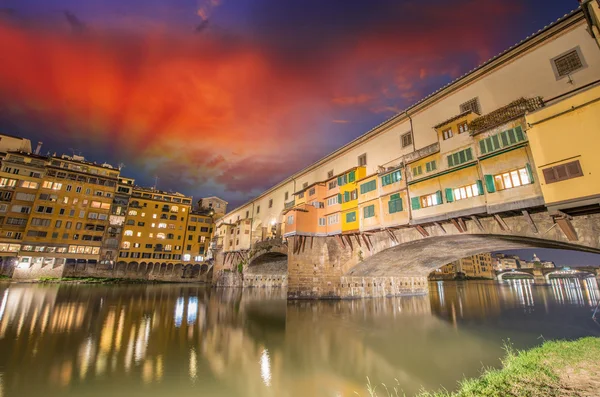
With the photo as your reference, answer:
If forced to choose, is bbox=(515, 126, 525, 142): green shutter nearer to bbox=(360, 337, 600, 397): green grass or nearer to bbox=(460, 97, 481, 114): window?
bbox=(460, 97, 481, 114): window

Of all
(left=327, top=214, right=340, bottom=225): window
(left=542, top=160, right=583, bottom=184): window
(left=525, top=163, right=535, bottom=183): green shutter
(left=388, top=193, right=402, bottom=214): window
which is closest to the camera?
(left=542, top=160, right=583, bottom=184): window

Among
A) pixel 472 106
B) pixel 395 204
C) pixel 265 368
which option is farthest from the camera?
pixel 395 204

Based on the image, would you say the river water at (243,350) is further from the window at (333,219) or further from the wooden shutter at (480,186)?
the window at (333,219)

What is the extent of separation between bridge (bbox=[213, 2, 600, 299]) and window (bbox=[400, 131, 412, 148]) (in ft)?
0.35

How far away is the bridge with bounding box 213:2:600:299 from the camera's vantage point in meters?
12.5

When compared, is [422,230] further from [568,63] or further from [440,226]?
[568,63]

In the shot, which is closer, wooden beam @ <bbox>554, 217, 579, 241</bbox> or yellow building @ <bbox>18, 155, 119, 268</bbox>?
Answer: wooden beam @ <bbox>554, 217, 579, 241</bbox>

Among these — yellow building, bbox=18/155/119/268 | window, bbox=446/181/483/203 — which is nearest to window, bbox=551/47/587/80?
window, bbox=446/181/483/203

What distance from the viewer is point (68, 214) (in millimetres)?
53781

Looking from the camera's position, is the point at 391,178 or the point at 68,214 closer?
the point at 391,178

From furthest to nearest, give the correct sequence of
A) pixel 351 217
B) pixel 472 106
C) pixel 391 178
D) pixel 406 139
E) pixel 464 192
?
pixel 351 217 < pixel 406 139 < pixel 391 178 < pixel 472 106 < pixel 464 192

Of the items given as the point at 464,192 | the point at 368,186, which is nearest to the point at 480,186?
the point at 464,192

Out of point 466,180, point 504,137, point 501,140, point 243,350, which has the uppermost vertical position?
point 504,137

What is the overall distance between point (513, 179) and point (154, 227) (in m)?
71.2
